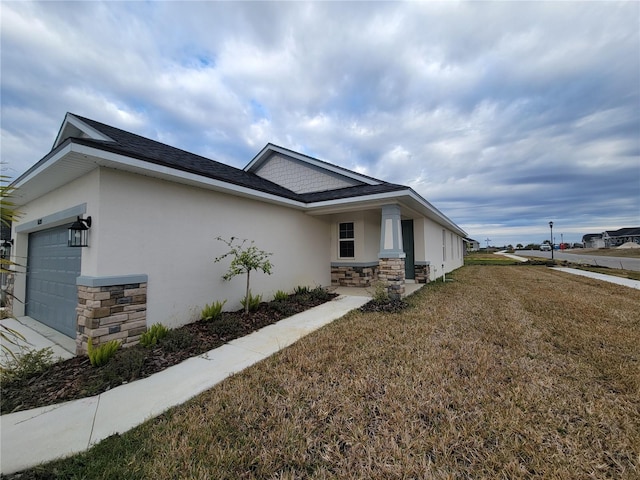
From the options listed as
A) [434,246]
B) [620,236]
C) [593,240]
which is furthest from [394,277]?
[593,240]

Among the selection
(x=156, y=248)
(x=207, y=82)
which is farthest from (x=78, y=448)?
(x=207, y=82)

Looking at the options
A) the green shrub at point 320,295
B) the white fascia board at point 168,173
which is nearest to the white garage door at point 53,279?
the white fascia board at point 168,173

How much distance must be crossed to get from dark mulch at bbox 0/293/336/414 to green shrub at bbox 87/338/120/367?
8 centimetres

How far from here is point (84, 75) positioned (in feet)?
21.0

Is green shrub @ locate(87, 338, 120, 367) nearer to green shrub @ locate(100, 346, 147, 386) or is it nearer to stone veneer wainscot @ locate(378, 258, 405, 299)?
green shrub @ locate(100, 346, 147, 386)

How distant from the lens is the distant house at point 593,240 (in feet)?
222

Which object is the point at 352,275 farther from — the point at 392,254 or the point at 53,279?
the point at 53,279

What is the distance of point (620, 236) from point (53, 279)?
9246 cm

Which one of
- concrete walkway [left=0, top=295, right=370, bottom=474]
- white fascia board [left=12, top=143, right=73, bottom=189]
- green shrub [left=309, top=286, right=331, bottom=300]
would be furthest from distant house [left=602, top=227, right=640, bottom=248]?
white fascia board [left=12, top=143, right=73, bottom=189]

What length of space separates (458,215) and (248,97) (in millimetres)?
35675

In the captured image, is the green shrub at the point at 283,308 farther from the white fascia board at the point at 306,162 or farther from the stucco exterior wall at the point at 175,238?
the white fascia board at the point at 306,162

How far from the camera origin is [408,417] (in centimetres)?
257

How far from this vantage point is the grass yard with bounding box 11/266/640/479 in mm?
2041

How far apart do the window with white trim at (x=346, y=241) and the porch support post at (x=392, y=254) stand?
2.74 meters
